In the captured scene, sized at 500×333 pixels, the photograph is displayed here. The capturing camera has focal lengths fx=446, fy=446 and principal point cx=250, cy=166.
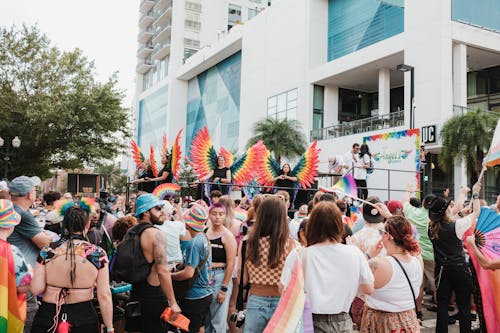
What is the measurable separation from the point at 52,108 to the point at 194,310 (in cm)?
1925

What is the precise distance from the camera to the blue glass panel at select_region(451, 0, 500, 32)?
867 inches

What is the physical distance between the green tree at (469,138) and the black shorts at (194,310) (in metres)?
16.4

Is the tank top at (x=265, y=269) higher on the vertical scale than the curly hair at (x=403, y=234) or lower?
lower

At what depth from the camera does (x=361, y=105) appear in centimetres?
3206

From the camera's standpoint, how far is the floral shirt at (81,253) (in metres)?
3.42

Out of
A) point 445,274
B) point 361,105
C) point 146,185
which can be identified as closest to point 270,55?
point 361,105

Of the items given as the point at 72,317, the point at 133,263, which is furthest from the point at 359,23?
the point at 72,317

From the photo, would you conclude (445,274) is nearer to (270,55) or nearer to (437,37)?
(437,37)

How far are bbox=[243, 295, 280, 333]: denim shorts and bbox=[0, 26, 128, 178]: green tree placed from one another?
19885 millimetres

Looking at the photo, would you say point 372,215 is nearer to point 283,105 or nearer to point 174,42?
point 283,105

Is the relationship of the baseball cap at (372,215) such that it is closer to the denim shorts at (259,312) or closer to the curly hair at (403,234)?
the curly hair at (403,234)

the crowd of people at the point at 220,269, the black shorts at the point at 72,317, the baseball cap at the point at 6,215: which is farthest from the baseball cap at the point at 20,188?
the black shorts at the point at 72,317

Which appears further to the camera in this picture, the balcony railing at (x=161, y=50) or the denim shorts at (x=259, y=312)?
the balcony railing at (x=161, y=50)

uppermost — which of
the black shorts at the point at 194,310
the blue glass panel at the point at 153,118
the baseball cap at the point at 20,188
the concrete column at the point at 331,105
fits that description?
the blue glass panel at the point at 153,118
